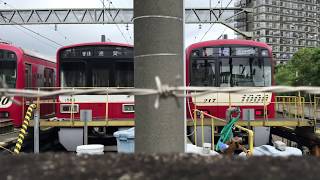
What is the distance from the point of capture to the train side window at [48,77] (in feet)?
56.8

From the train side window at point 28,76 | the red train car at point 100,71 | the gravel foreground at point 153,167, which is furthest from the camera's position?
the train side window at point 28,76

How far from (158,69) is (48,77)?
52.5ft

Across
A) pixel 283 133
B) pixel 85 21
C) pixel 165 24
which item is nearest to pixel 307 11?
pixel 85 21

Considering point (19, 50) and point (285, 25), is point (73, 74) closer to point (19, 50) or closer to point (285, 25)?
point (19, 50)

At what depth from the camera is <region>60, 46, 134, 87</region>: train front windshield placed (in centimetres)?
1257

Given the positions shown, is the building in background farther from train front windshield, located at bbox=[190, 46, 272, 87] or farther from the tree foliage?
train front windshield, located at bbox=[190, 46, 272, 87]

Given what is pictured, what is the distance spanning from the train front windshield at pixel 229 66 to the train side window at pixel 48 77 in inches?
297

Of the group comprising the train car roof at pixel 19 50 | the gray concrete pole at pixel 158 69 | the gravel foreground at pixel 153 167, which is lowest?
the gravel foreground at pixel 153 167

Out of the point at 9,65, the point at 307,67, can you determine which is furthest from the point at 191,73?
the point at 307,67

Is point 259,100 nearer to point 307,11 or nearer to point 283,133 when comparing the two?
point 283,133

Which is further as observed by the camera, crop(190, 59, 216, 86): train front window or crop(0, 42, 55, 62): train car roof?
crop(0, 42, 55, 62): train car roof

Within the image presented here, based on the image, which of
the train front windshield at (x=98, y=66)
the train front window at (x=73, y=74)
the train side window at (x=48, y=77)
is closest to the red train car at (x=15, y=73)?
the train front window at (x=73, y=74)

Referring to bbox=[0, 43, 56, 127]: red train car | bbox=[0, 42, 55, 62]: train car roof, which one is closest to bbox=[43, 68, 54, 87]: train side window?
bbox=[0, 42, 55, 62]: train car roof

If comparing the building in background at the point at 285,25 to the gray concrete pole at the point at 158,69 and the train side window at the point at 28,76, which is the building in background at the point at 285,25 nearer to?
the train side window at the point at 28,76
